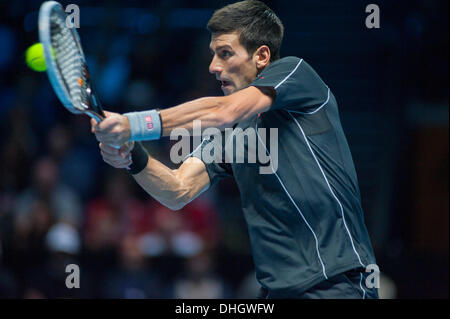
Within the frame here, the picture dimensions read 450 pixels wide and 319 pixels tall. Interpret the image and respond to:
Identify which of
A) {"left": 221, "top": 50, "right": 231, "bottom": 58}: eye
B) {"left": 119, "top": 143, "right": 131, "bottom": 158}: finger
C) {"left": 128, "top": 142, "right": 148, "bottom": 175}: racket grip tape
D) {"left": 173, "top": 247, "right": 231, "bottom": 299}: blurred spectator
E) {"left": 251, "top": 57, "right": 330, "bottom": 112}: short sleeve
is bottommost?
{"left": 173, "top": 247, "right": 231, "bottom": 299}: blurred spectator

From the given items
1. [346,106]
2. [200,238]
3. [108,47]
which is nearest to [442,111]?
[346,106]

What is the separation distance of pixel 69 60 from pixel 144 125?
0.53m

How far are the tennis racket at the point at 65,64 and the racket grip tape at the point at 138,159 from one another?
1.34 ft

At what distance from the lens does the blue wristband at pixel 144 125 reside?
3.11 metres

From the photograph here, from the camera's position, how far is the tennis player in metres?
3.55

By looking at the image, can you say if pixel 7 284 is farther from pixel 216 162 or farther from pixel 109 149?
pixel 109 149

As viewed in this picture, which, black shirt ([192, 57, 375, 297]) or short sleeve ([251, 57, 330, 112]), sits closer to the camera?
short sleeve ([251, 57, 330, 112])

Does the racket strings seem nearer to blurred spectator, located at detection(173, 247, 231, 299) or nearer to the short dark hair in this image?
the short dark hair

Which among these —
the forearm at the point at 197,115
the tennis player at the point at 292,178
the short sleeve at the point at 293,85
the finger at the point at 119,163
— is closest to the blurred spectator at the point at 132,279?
the tennis player at the point at 292,178

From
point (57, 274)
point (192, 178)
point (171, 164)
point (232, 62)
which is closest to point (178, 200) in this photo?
point (192, 178)

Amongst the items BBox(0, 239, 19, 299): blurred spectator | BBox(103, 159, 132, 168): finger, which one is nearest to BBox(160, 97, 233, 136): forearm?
BBox(103, 159, 132, 168): finger

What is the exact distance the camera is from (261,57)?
3922mm

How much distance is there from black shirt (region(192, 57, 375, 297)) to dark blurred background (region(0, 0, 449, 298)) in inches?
133
